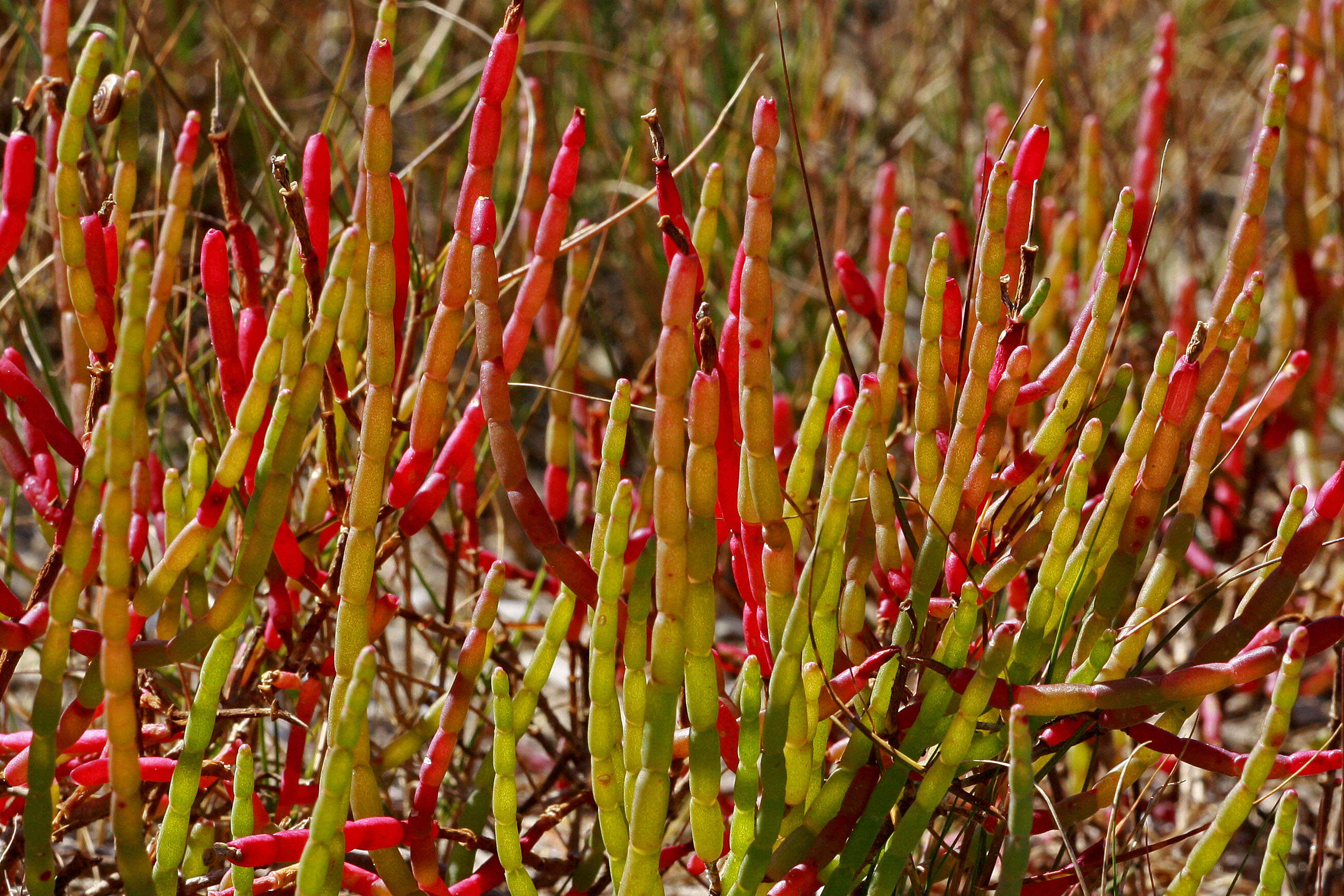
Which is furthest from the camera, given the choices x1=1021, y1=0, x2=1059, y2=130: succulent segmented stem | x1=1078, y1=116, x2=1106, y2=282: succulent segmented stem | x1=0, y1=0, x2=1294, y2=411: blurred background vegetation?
x1=0, y1=0, x2=1294, y2=411: blurred background vegetation

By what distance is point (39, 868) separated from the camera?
0.59 m

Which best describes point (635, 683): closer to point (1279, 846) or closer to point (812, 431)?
point (812, 431)

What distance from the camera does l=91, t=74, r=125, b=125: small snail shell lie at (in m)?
0.60

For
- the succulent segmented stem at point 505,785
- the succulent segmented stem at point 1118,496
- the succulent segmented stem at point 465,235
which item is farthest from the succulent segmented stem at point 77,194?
the succulent segmented stem at point 1118,496

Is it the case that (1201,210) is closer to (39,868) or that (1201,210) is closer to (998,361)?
(998,361)

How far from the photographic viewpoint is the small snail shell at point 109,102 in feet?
1.96

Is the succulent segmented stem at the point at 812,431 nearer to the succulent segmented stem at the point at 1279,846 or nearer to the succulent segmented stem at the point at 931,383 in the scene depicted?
the succulent segmented stem at the point at 931,383

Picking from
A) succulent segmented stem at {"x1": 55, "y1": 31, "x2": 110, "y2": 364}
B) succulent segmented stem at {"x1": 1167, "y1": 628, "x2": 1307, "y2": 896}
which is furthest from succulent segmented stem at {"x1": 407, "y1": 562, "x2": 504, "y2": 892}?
succulent segmented stem at {"x1": 1167, "y1": 628, "x2": 1307, "y2": 896}

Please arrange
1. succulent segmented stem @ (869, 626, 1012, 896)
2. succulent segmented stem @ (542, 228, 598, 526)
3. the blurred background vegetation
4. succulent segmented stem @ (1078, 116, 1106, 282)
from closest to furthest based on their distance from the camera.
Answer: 1. succulent segmented stem @ (869, 626, 1012, 896)
2. succulent segmented stem @ (542, 228, 598, 526)
3. succulent segmented stem @ (1078, 116, 1106, 282)
4. the blurred background vegetation

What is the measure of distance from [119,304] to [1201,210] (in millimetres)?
2255

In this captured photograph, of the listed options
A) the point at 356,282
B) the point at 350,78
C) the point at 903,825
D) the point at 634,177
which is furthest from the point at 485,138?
the point at 350,78

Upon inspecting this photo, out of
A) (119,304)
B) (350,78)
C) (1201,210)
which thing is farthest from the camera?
(1201,210)

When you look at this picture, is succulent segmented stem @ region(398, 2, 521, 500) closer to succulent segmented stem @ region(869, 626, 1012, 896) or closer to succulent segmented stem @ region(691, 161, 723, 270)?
succulent segmented stem @ region(691, 161, 723, 270)

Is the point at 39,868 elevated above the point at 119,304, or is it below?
below
